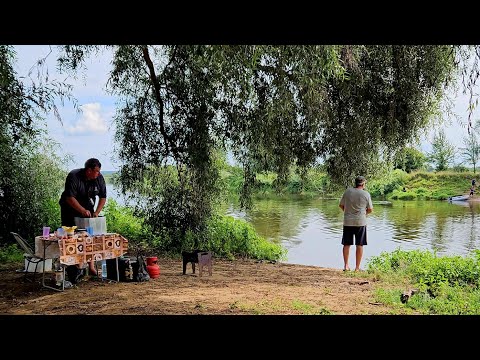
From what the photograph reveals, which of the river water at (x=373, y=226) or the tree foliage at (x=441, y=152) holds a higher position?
the tree foliage at (x=441, y=152)

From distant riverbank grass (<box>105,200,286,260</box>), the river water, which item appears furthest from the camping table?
the river water

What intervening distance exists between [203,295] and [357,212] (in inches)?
90.5

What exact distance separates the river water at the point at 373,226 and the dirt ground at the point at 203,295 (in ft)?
6.39

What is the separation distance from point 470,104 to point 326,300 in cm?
231

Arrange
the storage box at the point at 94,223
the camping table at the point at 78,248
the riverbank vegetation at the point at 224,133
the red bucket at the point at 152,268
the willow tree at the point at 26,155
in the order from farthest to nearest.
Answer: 1. the willow tree at the point at 26,155
2. the riverbank vegetation at the point at 224,133
3. the red bucket at the point at 152,268
4. the storage box at the point at 94,223
5. the camping table at the point at 78,248

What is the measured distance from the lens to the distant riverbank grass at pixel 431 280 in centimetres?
535

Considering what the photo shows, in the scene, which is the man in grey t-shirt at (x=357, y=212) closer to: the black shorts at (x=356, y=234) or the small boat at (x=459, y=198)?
the black shorts at (x=356, y=234)

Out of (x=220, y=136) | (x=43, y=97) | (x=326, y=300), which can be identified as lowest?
(x=326, y=300)

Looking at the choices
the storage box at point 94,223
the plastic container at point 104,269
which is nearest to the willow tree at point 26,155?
the storage box at point 94,223

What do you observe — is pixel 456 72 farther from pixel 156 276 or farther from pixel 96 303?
pixel 96 303

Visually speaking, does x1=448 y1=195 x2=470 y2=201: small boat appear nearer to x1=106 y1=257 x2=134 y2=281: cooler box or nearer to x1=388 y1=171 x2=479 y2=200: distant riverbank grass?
x1=388 y1=171 x2=479 y2=200: distant riverbank grass

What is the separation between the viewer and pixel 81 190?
5875 mm
